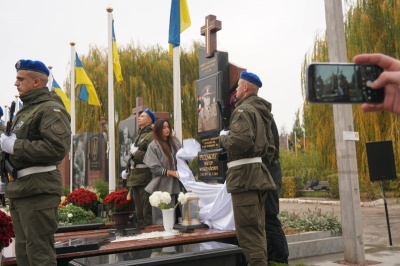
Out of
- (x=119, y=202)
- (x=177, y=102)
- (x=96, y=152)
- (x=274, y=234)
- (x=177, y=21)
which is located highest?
(x=177, y=21)

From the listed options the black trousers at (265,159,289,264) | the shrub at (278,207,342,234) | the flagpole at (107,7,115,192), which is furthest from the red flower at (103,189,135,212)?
the flagpole at (107,7,115,192)

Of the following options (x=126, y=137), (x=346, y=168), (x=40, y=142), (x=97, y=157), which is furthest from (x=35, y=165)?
(x=97, y=157)

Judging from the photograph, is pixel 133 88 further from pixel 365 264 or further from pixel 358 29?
pixel 365 264

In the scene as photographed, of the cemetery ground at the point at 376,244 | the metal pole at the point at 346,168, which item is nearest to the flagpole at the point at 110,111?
the cemetery ground at the point at 376,244

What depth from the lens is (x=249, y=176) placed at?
4.72 meters

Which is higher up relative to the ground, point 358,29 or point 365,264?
point 358,29

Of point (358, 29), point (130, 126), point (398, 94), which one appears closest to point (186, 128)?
point (130, 126)

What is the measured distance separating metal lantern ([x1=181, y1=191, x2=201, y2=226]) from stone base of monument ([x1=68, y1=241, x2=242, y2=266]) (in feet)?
5.71

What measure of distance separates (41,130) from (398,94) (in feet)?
10.3

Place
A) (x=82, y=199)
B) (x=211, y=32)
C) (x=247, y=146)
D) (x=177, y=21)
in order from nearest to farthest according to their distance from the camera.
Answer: (x=247, y=146) → (x=211, y=32) → (x=82, y=199) → (x=177, y=21)

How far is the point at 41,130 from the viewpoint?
152 inches

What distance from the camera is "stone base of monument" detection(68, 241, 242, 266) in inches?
155

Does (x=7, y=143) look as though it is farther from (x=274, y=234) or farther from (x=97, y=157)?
(x=97, y=157)

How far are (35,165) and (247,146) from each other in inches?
82.4
